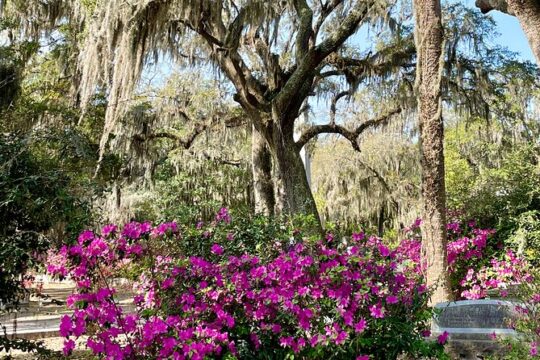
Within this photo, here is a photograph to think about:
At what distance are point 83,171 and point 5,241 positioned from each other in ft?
19.8

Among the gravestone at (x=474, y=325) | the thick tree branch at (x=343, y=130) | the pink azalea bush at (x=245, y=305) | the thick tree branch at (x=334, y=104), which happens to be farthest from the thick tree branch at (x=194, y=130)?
the pink azalea bush at (x=245, y=305)

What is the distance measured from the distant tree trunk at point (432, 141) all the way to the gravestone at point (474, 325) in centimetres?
40

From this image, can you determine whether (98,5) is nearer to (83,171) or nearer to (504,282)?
(83,171)

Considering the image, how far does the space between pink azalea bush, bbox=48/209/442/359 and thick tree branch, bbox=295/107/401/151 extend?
225 inches

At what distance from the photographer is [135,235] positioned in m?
3.27

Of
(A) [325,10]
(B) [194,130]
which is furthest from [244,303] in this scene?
(B) [194,130]

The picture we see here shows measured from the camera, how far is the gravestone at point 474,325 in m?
4.34

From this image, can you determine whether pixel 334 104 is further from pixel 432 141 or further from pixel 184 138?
pixel 432 141

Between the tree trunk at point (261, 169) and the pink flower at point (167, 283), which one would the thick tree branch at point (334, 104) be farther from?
the pink flower at point (167, 283)

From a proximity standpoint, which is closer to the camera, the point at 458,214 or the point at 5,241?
the point at 5,241

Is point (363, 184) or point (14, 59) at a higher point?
point (14, 59)

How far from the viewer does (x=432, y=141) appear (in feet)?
17.7

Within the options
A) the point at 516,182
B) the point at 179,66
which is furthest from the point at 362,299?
the point at 179,66

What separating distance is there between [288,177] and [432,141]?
9.78ft
